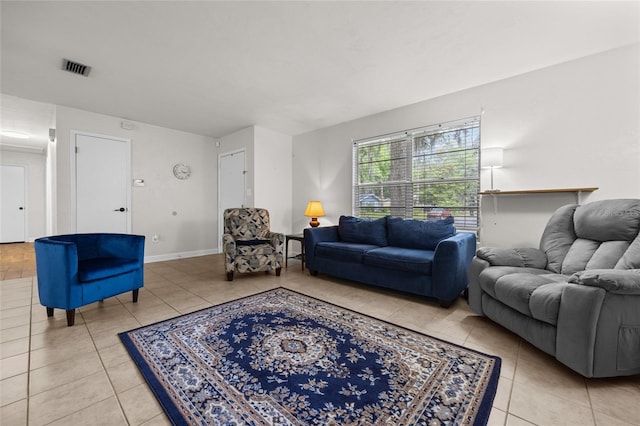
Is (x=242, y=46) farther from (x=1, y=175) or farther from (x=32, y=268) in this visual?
(x=1, y=175)

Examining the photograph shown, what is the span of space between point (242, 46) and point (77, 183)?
366 cm

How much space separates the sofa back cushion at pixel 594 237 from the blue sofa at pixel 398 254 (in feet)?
2.44

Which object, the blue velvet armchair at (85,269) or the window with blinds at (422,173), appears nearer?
the blue velvet armchair at (85,269)

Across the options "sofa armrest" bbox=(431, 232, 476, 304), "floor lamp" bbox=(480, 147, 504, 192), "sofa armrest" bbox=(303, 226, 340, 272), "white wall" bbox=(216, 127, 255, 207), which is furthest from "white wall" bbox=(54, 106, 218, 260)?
"floor lamp" bbox=(480, 147, 504, 192)

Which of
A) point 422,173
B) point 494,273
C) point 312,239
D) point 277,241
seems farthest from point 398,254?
point 277,241

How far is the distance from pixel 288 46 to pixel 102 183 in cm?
397

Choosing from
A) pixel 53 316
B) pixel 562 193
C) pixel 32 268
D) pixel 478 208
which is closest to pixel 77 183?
pixel 32 268

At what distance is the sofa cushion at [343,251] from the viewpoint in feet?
10.7

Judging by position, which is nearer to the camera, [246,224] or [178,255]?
[246,224]

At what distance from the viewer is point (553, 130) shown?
9.14 ft

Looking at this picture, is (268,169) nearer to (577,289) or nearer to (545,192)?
(545,192)

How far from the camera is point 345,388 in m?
1.45

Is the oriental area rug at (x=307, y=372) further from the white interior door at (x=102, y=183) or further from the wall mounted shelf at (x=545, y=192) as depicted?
the white interior door at (x=102, y=183)

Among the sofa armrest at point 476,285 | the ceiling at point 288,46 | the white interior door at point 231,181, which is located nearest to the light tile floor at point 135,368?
the sofa armrest at point 476,285
